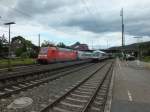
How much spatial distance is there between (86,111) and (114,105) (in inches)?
82.4

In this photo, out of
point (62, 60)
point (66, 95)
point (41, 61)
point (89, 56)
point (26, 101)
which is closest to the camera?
point (26, 101)

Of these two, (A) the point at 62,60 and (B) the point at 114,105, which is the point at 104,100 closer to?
(B) the point at 114,105

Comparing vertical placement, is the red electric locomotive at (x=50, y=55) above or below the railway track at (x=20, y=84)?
above

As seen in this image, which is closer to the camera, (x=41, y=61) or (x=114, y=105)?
(x=114, y=105)

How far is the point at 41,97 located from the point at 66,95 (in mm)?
1459

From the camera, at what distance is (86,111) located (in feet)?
34.7

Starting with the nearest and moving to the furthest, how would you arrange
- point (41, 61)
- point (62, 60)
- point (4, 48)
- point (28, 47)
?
point (41, 61)
point (62, 60)
point (4, 48)
point (28, 47)

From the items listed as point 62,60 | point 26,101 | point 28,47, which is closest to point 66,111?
point 26,101

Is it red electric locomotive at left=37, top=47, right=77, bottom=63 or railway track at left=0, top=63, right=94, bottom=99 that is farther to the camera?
red electric locomotive at left=37, top=47, right=77, bottom=63

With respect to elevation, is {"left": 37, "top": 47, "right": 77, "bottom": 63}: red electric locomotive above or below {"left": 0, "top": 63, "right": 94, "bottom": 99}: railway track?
above

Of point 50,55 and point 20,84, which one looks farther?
point 50,55

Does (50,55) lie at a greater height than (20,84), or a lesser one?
greater

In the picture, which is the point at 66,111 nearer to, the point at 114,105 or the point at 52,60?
the point at 114,105

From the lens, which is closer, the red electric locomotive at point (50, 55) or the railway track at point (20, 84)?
the railway track at point (20, 84)
